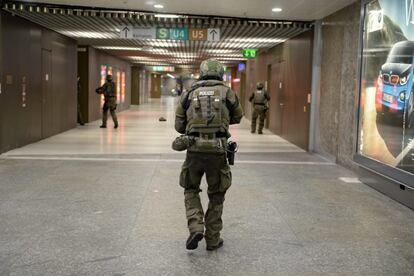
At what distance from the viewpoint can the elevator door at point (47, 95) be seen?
12312 mm

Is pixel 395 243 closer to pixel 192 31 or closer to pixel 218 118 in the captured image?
pixel 218 118

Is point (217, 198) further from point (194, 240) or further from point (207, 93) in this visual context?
point (207, 93)

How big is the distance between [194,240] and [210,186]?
18.9 inches

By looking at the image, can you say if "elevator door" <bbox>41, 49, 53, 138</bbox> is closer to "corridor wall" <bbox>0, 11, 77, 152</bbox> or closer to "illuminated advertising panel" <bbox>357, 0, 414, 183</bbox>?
"corridor wall" <bbox>0, 11, 77, 152</bbox>

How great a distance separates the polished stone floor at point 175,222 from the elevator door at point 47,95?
11.8ft

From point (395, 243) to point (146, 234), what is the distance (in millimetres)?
2309

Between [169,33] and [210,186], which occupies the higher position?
[169,33]

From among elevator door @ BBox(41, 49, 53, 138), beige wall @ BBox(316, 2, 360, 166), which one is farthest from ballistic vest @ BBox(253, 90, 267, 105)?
elevator door @ BBox(41, 49, 53, 138)

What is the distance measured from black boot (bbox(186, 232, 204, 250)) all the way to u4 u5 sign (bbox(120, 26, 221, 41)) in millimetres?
8391

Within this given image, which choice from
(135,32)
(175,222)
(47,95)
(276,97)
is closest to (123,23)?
(135,32)

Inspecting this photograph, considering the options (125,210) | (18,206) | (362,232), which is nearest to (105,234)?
(125,210)

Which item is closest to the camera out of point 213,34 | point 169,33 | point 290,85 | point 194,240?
point 194,240

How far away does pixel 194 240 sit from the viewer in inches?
158

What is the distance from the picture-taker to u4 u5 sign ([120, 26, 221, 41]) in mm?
11625
